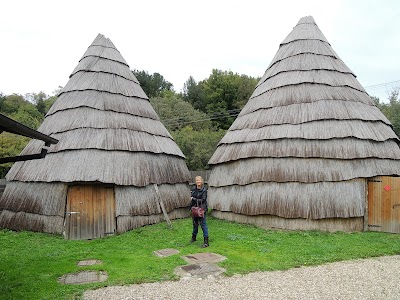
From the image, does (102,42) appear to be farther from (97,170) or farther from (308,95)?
(308,95)

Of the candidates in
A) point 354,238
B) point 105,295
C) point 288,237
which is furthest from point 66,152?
point 354,238

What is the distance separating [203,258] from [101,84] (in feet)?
30.2

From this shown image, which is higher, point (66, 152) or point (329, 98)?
point (329, 98)

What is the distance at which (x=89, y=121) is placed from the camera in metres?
13.4

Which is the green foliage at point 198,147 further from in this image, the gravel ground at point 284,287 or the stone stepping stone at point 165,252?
the gravel ground at point 284,287

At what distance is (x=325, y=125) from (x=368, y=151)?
173 cm

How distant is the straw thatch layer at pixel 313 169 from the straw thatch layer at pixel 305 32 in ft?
21.7

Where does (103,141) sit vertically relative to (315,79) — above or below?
below

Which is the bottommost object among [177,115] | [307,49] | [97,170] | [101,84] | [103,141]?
[97,170]

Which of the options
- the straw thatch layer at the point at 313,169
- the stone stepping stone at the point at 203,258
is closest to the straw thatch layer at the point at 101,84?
the straw thatch layer at the point at 313,169

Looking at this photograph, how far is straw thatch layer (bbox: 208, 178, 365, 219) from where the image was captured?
38.9ft

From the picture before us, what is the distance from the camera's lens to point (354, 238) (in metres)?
11.0

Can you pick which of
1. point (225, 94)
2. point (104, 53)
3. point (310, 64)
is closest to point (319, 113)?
point (310, 64)

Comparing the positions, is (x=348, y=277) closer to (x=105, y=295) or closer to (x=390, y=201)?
(x=105, y=295)
